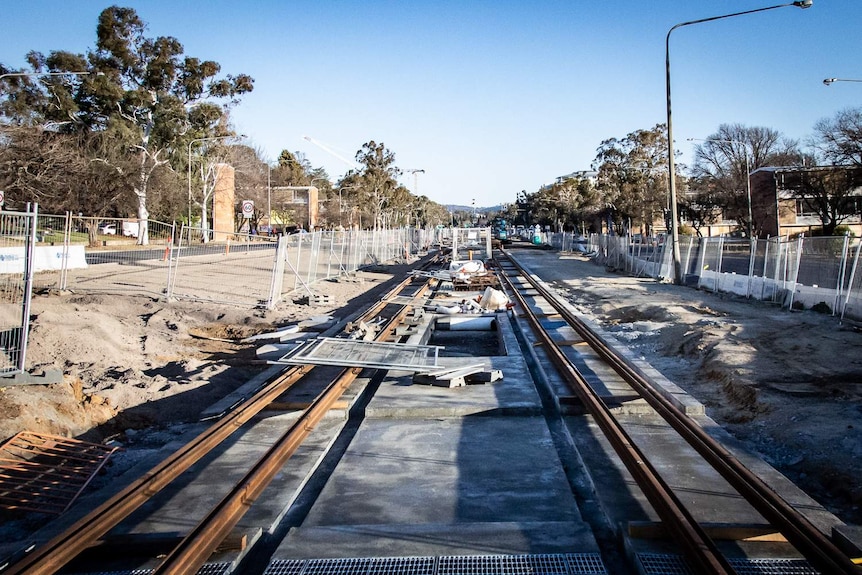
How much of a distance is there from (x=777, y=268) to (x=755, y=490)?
15822mm

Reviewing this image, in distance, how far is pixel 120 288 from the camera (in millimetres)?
20031

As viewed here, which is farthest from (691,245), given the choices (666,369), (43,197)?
(43,197)

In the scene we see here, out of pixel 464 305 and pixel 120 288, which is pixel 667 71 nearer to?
pixel 464 305

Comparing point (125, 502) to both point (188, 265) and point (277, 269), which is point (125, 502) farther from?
point (188, 265)

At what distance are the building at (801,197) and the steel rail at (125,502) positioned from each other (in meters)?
51.5

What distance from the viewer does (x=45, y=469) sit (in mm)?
7211

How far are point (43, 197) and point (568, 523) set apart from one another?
40486mm

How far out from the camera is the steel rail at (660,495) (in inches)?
177

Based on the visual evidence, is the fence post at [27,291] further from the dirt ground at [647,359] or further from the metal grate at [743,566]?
the metal grate at [743,566]

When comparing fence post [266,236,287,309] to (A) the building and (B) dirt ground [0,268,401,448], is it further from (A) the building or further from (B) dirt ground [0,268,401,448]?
(A) the building

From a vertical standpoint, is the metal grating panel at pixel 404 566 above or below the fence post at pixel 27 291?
below

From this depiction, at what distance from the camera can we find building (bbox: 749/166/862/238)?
174ft

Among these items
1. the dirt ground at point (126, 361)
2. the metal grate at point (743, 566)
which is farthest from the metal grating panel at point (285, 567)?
the dirt ground at point (126, 361)

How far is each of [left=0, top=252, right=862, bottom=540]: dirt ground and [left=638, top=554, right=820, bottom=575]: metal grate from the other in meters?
1.51
